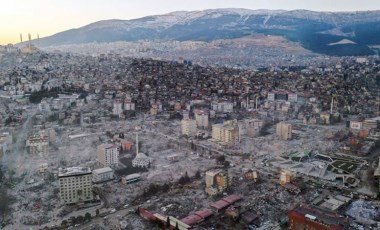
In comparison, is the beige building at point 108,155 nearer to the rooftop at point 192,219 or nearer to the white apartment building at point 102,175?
the white apartment building at point 102,175

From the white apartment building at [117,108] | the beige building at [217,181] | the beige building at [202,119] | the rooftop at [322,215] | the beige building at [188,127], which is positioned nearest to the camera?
the rooftop at [322,215]

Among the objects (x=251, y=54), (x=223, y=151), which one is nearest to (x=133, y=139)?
(x=223, y=151)

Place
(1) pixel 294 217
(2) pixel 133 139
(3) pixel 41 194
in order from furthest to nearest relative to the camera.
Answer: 1. (2) pixel 133 139
2. (3) pixel 41 194
3. (1) pixel 294 217

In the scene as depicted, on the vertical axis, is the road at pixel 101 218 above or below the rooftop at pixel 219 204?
below

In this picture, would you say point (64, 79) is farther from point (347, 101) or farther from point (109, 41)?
point (109, 41)

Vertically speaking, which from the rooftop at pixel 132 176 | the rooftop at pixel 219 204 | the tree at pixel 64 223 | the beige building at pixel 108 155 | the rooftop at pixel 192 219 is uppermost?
the beige building at pixel 108 155

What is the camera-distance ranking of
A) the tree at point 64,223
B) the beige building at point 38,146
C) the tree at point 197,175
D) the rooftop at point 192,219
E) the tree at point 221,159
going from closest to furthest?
the rooftop at point 192,219
the tree at point 64,223
the tree at point 197,175
the tree at point 221,159
the beige building at point 38,146

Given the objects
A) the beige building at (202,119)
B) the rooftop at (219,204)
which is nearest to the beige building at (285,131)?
the beige building at (202,119)

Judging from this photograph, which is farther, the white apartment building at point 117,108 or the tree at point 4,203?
the white apartment building at point 117,108
